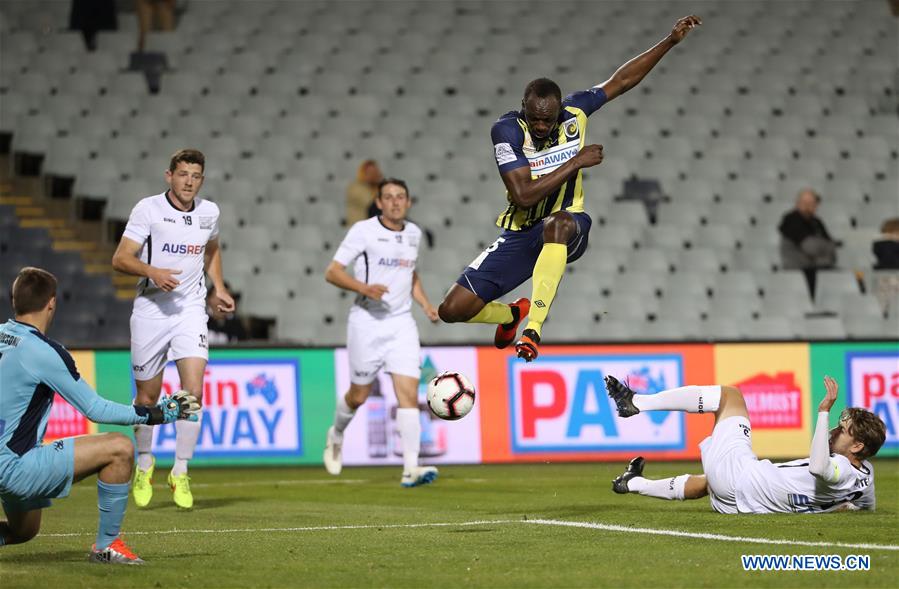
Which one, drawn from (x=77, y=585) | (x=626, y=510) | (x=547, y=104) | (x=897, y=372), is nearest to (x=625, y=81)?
(x=547, y=104)

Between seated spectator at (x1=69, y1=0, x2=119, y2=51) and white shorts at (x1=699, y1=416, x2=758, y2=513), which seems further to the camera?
seated spectator at (x1=69, y1=0, x2=119, y2=51)

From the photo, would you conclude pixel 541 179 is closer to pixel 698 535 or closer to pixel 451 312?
pixel 451 312

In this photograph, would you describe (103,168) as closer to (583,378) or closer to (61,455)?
(583,378)

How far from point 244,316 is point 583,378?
4.67 meters

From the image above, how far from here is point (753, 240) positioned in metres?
18.9

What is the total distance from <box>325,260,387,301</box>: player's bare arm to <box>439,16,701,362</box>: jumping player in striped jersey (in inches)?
97.2

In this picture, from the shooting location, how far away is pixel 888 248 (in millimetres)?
18484

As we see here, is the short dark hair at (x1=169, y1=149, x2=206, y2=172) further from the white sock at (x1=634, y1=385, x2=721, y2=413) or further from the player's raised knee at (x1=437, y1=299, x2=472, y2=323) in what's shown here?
the white sock at (x1=634, y1=385, x2=721, y2=413)

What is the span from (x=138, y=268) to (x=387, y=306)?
3059 mm

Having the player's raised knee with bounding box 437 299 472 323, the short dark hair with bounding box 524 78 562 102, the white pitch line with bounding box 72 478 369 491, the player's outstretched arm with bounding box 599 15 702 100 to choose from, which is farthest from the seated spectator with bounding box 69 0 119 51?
the short dark hair with bounding box 524 78 562 102

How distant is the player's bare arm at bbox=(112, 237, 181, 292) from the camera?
959 cm

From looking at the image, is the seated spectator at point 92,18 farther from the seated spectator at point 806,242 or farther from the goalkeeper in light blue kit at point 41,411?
the goalkeeper in light blue kit at point 41,411

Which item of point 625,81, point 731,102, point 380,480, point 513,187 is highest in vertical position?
point 731,102

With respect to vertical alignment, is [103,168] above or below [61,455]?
above
